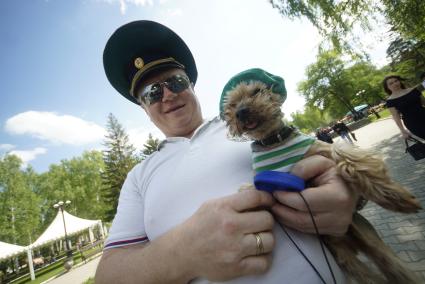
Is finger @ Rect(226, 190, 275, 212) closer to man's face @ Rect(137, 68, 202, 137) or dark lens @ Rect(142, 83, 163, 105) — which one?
man's face @ Rect(137, 68, 202, 137)

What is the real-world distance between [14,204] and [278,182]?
43.3 m

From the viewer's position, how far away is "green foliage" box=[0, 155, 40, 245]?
33481 millimetres

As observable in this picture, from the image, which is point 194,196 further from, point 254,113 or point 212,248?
point 254,113

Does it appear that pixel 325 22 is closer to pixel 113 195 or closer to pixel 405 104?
pixel 405 104

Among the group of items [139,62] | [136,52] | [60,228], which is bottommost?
[139,62]

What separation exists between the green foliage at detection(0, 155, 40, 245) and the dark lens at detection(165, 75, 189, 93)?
4148 centimetres

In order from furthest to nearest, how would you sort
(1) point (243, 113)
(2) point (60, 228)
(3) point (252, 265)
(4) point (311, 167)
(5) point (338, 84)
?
1. (5) point (338, 84)
2. (2) point (60, 228)
3. (1) point (243, 113)
4. (4) point (311, 167)
5. (3) point (252, 265)

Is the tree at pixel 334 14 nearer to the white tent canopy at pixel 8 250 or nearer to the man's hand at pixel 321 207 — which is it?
the man's hand at pixel 321 207

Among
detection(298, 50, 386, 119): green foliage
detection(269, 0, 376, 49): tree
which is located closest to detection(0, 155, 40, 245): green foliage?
detection(269, 0, 376, 49): tree

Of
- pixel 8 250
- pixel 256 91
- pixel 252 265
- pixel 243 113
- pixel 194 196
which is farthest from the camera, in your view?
pixel 8 250

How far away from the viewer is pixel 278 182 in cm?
132

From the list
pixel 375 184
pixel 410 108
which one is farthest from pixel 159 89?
pixel 410 108

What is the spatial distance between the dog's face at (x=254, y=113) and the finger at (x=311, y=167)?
51 centimetres

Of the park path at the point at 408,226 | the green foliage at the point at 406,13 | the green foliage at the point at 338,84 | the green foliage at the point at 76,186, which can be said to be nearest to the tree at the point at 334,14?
the green foliage at the point at 406,13
